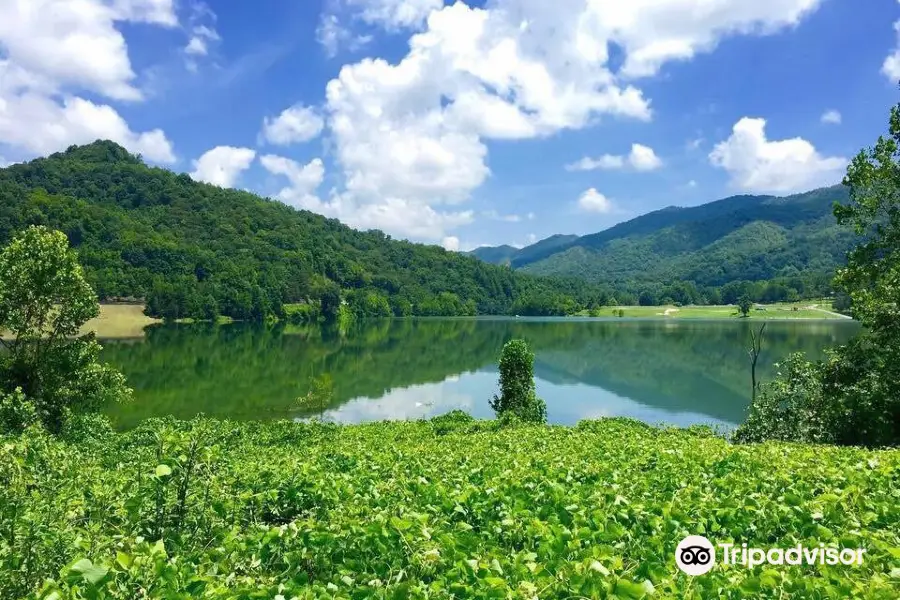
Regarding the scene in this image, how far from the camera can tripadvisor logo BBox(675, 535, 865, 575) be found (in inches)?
172

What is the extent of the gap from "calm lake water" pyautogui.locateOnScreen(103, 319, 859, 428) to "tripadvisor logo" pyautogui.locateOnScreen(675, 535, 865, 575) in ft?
148

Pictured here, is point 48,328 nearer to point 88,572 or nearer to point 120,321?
point 88,572

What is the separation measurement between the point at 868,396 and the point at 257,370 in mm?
68185

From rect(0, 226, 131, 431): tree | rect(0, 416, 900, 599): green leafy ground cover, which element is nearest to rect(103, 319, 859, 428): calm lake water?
rect(0, 226, 131, 431): tree

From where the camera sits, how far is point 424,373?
257 feet

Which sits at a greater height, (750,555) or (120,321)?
(120,321)

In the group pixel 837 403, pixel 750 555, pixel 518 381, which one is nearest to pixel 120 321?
pixel 518 381

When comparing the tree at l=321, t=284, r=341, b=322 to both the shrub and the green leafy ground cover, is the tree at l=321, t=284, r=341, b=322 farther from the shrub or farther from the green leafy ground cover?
the green leafy ground cover

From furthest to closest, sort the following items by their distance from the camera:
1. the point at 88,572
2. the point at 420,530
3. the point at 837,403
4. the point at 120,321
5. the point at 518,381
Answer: the point at 120,321 → the point at 518,381 → the point at 837,403 → the point at 420,530 → the point at 88,572

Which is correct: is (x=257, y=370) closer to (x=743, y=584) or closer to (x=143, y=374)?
(x=143, y=374)

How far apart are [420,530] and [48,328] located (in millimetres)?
27782

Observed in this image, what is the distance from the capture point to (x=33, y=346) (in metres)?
26.6

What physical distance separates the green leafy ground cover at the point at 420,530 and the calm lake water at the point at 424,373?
4094 centimetres

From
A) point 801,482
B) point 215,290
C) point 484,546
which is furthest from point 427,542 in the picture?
point 215,290
